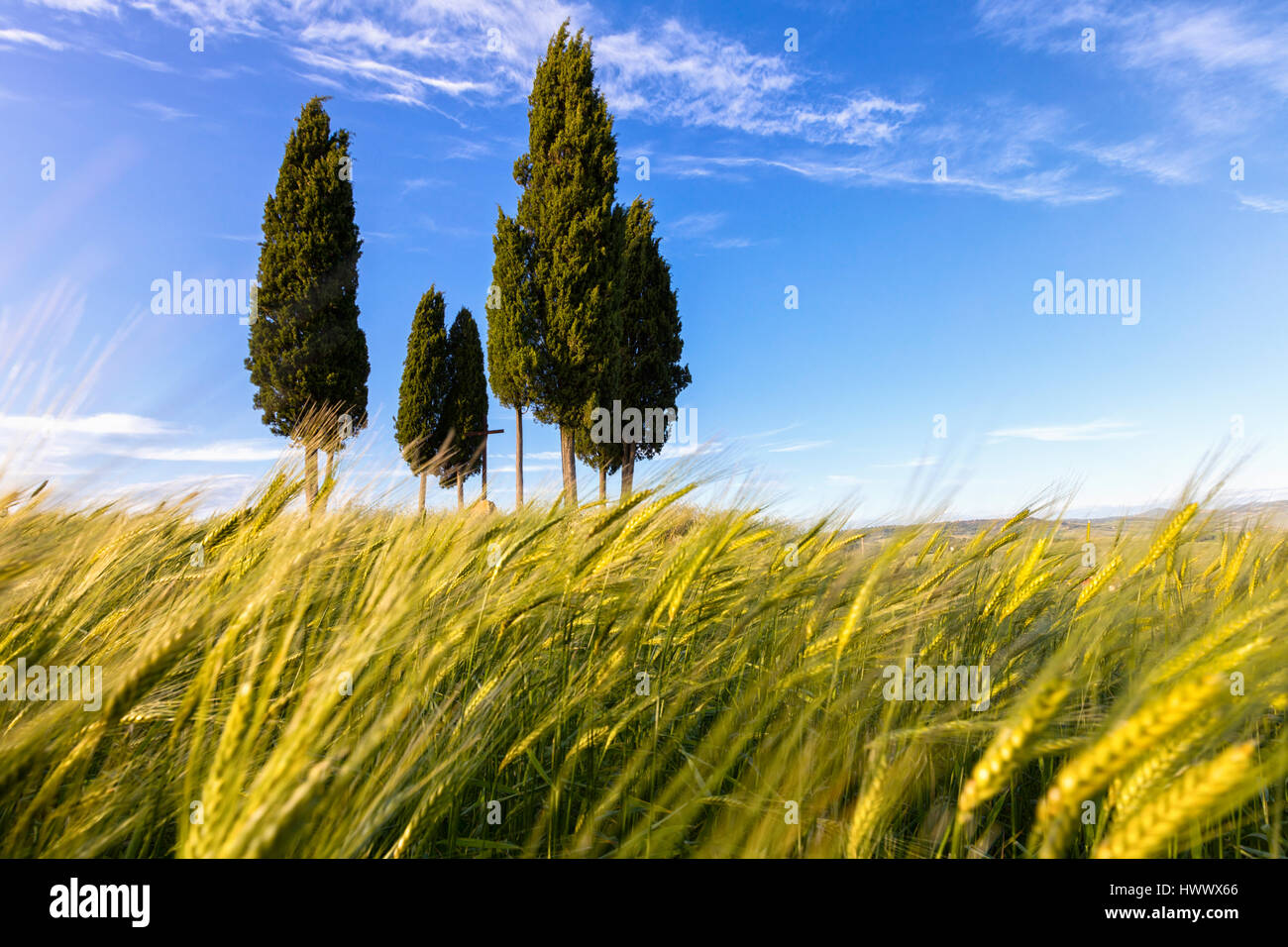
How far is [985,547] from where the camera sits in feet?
8.82

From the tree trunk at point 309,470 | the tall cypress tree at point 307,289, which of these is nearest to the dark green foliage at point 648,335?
the tall cypress tree at point 307,289

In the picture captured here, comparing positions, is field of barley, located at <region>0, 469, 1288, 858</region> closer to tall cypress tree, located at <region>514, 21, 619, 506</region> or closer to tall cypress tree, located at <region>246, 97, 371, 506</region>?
tall cypress tree, located at <region>514, 21, 619, 506</region>

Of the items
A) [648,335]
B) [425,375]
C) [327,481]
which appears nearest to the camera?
[327,481]

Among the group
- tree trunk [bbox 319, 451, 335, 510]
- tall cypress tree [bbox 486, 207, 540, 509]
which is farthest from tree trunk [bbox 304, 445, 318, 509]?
tall cypress tree [bbox 486, 207, 540, 509]

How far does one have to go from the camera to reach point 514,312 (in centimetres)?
1958

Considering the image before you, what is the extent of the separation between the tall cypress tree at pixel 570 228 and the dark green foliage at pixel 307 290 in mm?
6375

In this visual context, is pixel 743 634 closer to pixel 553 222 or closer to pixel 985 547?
pixel 985 547

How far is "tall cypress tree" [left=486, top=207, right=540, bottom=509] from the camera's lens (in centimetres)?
1950

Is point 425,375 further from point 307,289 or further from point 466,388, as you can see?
point 307,289

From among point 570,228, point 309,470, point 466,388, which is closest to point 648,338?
point 570,228

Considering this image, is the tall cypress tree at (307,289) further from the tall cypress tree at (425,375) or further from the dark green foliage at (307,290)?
the tall cypress tree at (425,375)

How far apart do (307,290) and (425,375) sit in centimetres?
818

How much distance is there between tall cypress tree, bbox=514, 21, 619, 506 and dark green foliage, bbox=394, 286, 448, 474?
418 inches
